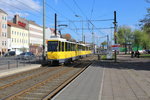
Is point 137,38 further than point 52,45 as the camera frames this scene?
Yes

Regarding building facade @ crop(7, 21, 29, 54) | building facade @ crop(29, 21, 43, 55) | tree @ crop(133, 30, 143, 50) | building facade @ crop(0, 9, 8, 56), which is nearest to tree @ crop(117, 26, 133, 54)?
tree @ crop(133, 30, 143, 50)

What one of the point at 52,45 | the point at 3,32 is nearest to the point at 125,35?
the point at 3,32

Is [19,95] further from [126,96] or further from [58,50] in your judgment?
[58,50]

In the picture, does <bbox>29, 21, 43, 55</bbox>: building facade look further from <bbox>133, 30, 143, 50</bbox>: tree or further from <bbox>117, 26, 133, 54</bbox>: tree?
<bbox>133, 30, 143, 50</bbox>: tree

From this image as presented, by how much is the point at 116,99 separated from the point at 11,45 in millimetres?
76330

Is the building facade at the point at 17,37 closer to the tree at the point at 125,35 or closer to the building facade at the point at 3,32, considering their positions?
the building facade at the point at 3,32

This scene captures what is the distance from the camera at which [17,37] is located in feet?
281

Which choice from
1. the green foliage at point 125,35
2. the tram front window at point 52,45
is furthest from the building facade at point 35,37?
the tram front window at point 52,45

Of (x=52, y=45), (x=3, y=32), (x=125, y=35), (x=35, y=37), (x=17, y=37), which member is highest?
(x=35, y=37)

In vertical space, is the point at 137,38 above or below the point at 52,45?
above

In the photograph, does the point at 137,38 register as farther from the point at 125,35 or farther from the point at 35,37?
the point at 35,37

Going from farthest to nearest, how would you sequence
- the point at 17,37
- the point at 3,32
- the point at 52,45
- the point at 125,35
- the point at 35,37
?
the point at 35,37 < the point at 17,37 < the point at 125,35 < the point at 3,32 < the point at 52,45

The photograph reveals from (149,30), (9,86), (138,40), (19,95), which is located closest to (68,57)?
(149,30)

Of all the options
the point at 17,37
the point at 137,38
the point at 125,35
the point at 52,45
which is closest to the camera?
the point at 52,45
